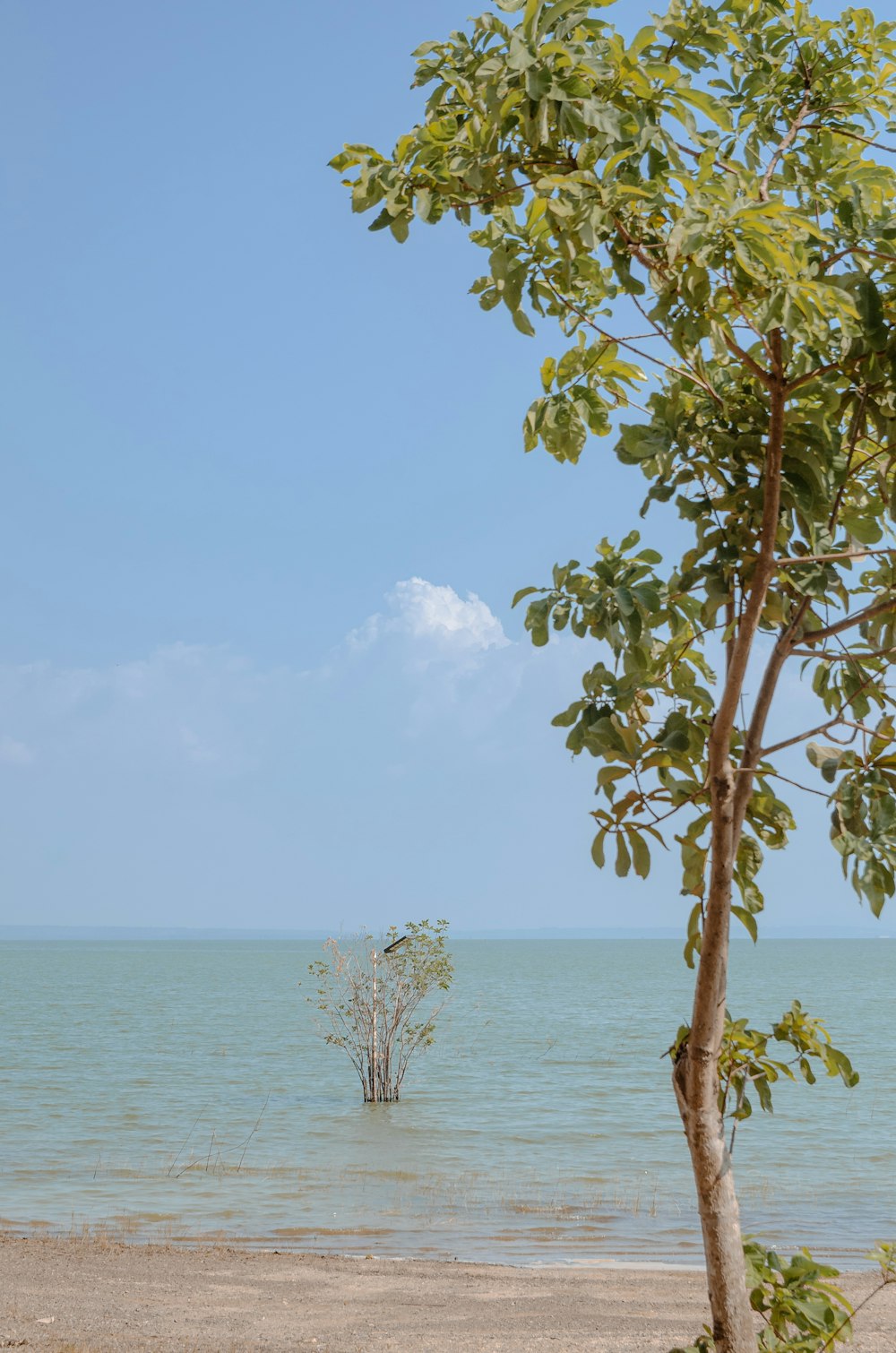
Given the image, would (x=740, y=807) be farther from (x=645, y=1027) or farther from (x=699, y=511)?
(x=645, y=1027)

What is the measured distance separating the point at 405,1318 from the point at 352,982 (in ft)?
27.1

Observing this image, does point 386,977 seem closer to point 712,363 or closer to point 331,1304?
point 331,1304

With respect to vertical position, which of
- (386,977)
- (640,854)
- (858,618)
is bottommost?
(386,977)

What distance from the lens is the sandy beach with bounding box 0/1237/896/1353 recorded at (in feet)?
17.5

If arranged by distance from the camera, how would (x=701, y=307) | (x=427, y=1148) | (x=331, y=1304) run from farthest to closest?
1. (x=427, y=1148)
2. (x=331, y=1304)
3. (x=701, y=307)

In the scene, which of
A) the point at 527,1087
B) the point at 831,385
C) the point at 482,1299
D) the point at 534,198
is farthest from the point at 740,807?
the point at 527,1087

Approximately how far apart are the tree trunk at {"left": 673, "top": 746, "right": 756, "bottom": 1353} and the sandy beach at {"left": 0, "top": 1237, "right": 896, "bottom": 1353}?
3253 mm

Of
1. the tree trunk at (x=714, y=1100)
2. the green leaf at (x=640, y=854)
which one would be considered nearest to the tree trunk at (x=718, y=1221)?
the tree trunk at (x=714, y=1100)

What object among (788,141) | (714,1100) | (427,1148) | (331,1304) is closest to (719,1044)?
(714,1100)

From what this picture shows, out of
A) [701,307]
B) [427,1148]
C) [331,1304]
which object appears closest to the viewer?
[701,307]

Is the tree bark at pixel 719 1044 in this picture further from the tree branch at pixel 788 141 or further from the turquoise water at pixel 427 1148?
the turquoise water at pixel 427 1148

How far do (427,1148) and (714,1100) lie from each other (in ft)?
40.0

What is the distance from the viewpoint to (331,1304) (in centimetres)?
642

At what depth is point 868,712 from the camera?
8.60ft
